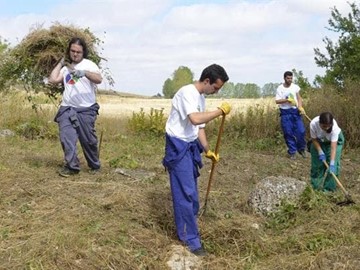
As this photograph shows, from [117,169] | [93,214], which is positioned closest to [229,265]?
[93,214]

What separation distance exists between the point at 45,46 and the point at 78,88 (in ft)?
3.82

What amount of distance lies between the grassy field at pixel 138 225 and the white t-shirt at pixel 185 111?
88 centimetres

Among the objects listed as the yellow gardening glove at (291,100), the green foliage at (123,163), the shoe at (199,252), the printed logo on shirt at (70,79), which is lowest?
the shoe at (199,252)

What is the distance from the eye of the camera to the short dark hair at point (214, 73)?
4.40 metres

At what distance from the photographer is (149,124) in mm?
12977

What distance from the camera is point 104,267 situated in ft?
13.2

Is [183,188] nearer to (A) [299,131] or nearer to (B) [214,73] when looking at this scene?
(B) [214,73]

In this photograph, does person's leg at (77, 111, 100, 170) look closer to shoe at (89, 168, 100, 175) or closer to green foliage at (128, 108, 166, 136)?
shoe at (89, 168, 100, 175)

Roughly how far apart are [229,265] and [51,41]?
13.4ft

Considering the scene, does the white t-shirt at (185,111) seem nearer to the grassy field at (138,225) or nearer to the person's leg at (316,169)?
the grassy field at (138,225)

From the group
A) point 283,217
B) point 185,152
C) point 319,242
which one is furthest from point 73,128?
point 319,242

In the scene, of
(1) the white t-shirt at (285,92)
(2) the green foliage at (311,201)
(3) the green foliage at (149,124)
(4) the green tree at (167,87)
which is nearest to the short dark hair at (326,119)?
(2) the green foliage at (311,201)

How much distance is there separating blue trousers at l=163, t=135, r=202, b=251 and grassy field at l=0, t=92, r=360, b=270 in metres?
0.16

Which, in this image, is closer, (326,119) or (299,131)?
(326,119)
